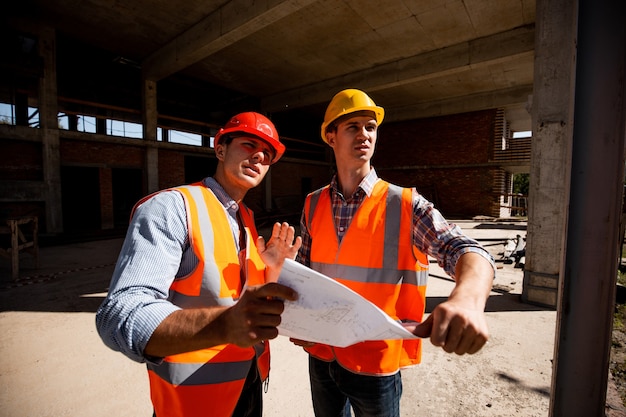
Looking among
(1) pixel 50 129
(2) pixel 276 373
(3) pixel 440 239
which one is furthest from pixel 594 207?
(1) pixel 50 129

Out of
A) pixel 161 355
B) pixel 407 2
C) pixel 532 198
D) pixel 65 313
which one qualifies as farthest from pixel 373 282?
pixel 407 2

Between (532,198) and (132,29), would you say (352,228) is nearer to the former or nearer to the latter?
(532,198)

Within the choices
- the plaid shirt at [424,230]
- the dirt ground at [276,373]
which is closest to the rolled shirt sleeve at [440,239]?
the plaid shirt at [424,230]

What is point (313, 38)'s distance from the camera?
31.7 feet

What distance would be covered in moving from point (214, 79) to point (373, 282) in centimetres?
1486

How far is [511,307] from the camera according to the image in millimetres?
4453

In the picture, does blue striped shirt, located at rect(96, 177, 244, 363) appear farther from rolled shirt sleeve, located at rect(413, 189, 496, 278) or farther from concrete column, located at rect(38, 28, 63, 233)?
concrete column, located at rect(38, 28, 63, 233)

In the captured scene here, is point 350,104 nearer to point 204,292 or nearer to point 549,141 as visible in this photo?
point 204,292

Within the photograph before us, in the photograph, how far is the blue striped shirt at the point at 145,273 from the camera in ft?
2.66

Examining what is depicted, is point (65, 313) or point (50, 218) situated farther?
point (50, 218)

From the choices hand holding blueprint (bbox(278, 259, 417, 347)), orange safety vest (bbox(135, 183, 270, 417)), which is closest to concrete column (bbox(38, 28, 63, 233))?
orange safety vest (bbox(135, 183, 270, 417))

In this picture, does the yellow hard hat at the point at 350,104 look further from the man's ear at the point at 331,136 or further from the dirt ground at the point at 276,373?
the dirt ground at the point at 276,373

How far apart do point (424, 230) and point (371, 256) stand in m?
0.29

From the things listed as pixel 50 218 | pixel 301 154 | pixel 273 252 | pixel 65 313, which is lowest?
pixel 65 313
